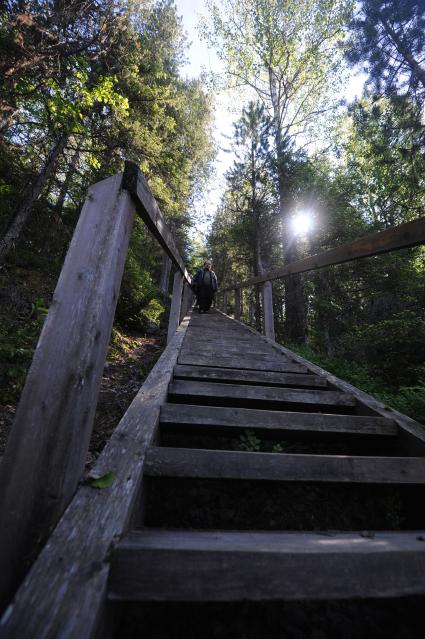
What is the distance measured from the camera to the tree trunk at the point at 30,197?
568cm

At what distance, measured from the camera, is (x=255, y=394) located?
2199mm

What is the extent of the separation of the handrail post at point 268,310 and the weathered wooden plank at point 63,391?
4.02 m

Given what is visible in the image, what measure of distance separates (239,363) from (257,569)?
86.8 inches

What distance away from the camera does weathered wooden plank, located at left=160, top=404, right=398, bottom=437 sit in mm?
1769

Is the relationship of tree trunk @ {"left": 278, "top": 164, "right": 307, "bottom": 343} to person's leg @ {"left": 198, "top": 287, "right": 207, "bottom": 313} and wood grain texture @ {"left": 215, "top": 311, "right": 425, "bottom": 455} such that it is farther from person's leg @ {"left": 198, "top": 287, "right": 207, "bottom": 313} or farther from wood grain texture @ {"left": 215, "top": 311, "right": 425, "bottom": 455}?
wood grain texture @ {"left": 215, "top": 311, "right": 425, "bottom": 455}

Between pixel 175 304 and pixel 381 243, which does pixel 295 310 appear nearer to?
pixel 175 304

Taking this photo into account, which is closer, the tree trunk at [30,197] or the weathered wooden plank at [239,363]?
the weathered wooden plank at [239,363]

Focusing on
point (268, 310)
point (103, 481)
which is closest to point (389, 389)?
point (268, 310)

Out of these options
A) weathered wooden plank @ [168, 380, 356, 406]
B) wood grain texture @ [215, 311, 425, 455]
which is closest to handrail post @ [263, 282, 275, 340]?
wood grain texture @ [215, 311, 425, 455]

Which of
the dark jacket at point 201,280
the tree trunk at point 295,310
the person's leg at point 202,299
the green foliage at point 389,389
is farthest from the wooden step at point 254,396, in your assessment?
the person's leg at point 202,299

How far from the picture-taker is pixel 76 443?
3.40 ft

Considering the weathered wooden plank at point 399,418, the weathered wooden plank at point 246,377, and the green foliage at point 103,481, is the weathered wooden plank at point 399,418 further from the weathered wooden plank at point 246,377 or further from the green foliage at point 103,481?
the green foliage at point 103,481

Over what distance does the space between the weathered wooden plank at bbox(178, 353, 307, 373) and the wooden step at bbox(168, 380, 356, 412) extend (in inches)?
26.8

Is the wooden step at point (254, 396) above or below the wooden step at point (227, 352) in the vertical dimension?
below
